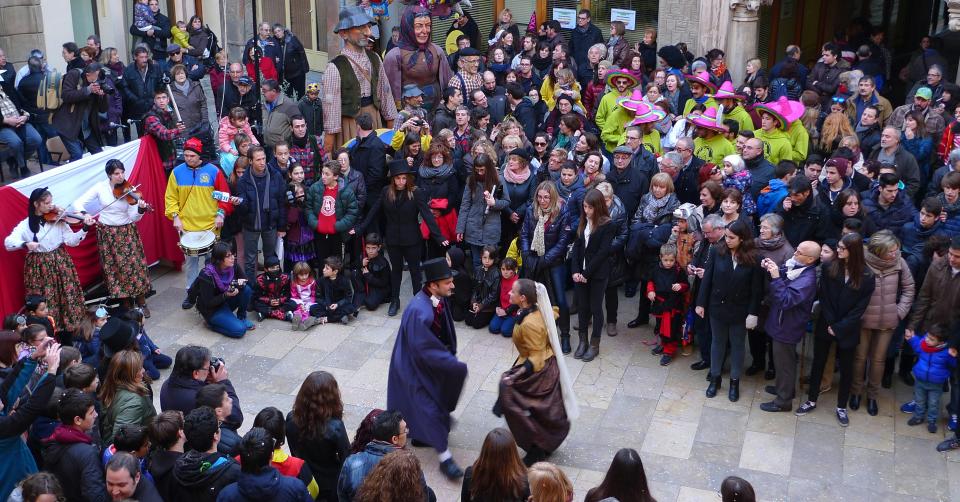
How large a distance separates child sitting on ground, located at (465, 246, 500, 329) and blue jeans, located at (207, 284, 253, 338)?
85.5 inches

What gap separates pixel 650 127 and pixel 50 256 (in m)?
6.11

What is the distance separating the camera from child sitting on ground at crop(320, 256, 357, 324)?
10.4 m

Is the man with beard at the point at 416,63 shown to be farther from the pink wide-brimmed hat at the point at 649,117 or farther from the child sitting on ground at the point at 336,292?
the child sitting on ground at the point at 336,292

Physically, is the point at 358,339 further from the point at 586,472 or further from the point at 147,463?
the point at 147,463

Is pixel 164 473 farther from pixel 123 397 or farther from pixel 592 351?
pixel 592 351

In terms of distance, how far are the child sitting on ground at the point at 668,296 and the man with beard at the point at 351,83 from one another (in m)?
4.82

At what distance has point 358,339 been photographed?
33.2 ft

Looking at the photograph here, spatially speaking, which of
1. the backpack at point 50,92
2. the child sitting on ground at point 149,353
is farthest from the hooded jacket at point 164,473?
the backpack at point 50,92

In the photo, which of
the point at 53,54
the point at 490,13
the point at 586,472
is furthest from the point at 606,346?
the point at 53,54

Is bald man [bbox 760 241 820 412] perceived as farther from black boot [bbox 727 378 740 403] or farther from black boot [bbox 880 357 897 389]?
black boot [bbox 880 357 897 389]

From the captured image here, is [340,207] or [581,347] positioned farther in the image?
[340,207]

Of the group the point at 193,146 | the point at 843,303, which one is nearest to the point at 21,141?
the point at 193,146

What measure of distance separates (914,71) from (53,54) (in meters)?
13.7

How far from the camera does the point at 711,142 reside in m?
10.8
